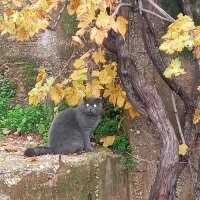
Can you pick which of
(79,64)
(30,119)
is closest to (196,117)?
(79,64)

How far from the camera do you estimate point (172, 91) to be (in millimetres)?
6078

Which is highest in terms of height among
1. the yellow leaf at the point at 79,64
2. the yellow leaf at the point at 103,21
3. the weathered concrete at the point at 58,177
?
the yellow leaf at the point at 103,21

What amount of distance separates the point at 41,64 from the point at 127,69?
1478 mm

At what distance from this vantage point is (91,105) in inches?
242

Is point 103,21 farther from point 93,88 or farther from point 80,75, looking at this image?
point 93,88

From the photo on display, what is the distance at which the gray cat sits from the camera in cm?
593

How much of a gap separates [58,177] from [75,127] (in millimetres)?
886

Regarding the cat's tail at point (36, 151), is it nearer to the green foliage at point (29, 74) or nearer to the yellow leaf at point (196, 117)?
the green foliage at point (29, 74)

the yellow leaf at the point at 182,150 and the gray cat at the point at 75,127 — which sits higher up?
the gray cat at the point at 75,127

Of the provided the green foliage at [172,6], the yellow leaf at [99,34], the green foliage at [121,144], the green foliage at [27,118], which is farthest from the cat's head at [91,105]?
the yellow leaf at [99,34]

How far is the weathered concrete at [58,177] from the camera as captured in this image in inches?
206

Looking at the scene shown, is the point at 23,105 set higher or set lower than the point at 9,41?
lower

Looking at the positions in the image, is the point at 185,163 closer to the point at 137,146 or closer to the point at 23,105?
the point at 137,146

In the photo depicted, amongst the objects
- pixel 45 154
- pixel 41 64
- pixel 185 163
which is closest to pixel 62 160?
pixel 45 154
